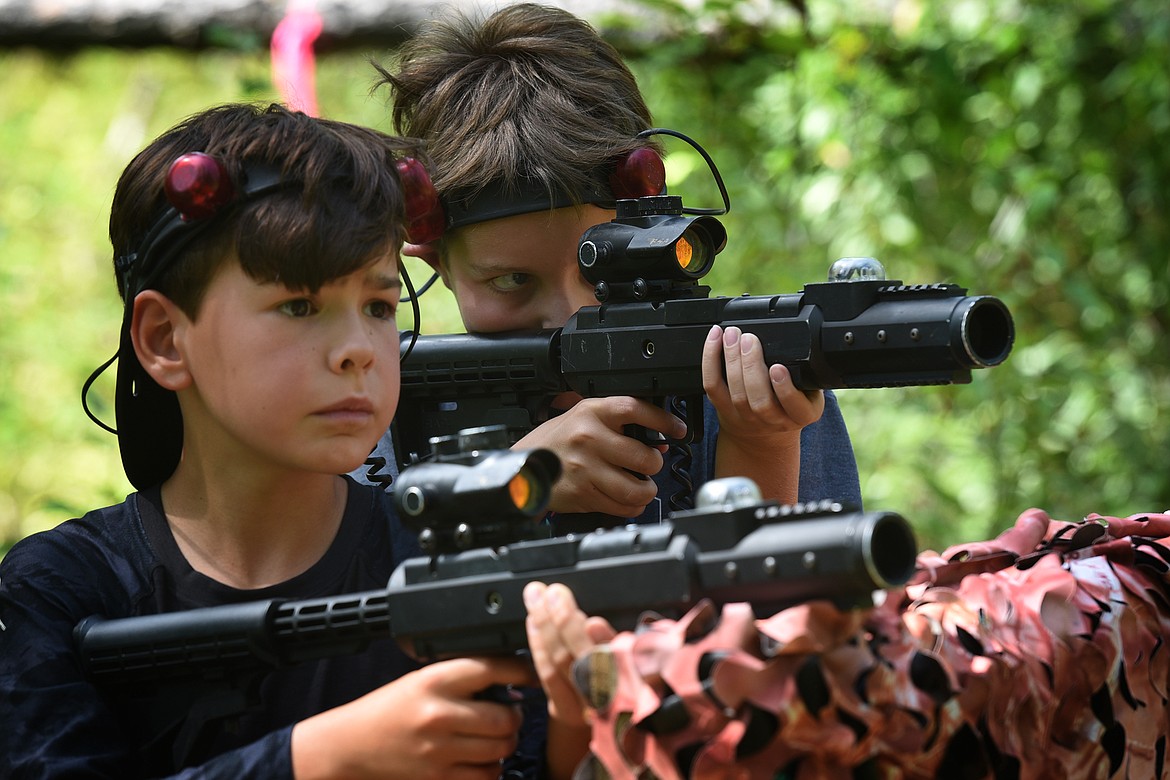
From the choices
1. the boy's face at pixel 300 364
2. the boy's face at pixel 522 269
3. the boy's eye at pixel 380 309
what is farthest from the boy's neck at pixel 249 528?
the boy's face at pixel 522 269

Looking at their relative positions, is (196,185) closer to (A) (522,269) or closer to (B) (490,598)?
(B) (490,598)

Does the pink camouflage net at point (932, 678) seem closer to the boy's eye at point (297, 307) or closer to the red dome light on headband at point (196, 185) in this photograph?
the boy's eye at point (297, 307)

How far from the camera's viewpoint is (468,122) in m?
2.43

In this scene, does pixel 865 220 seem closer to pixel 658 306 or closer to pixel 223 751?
pixel 658 306

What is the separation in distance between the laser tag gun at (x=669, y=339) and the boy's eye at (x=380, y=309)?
456mm

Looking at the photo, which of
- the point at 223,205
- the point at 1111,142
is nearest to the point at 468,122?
the point at 223,205

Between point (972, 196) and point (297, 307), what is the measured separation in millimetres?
3682

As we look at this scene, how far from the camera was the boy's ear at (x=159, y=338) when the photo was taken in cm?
176

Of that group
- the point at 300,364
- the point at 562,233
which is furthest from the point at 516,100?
the point at 300,364

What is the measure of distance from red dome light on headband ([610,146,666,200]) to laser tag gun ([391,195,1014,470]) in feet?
0.31

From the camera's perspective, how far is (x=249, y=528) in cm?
180

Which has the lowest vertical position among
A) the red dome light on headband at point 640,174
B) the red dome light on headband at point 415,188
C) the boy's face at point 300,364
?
the boy's face at point 300,364

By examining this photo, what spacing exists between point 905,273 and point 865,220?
1.07ft

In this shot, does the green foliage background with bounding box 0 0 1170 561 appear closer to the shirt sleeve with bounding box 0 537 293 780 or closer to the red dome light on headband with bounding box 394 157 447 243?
the red dome light on headband with bounding box 394 157 447 243
